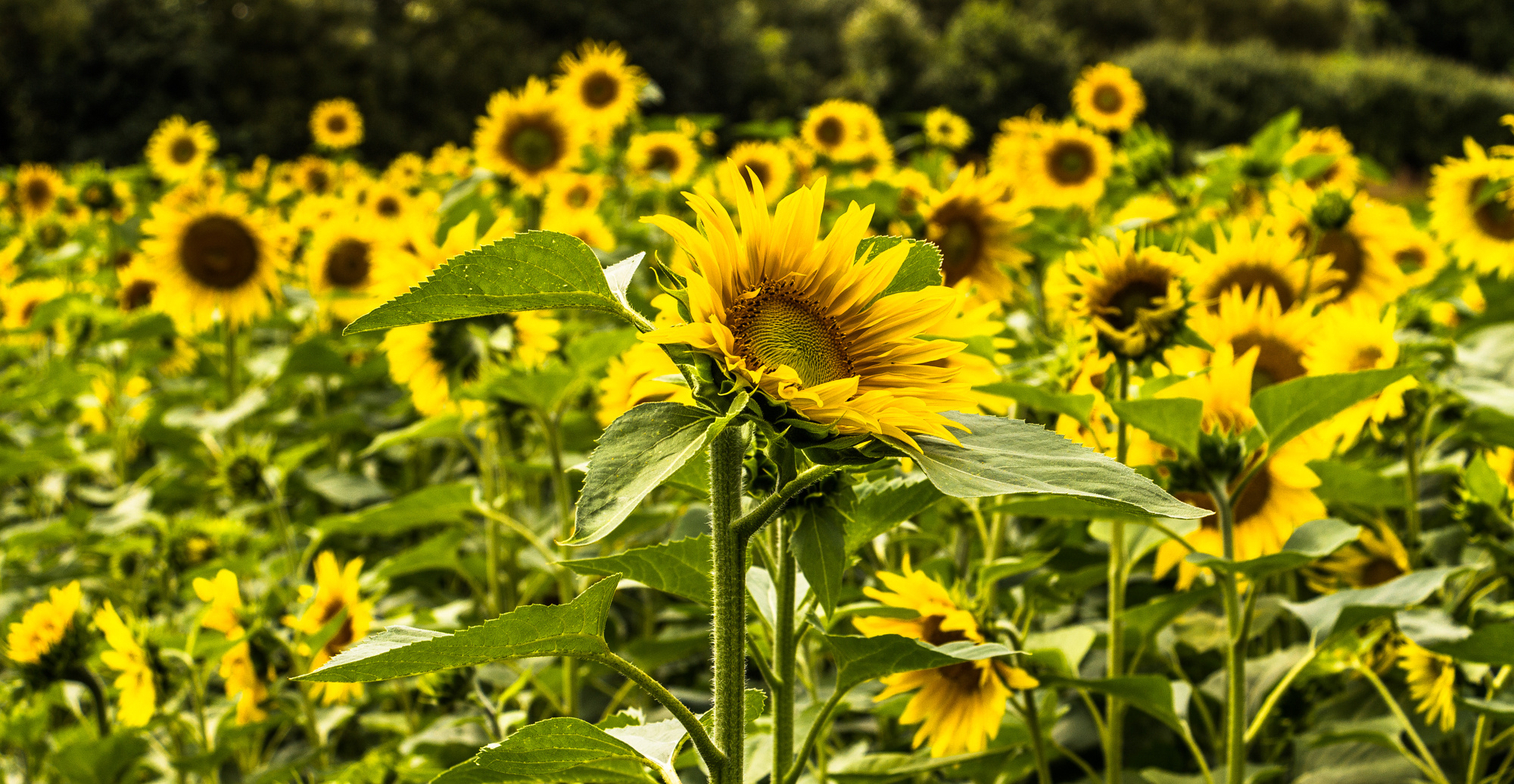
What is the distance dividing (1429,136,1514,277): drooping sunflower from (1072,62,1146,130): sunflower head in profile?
4.70ft

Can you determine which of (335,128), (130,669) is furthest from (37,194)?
(130,669)

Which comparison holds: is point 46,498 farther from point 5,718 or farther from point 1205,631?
point 1205,631

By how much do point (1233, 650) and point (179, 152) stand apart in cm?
557

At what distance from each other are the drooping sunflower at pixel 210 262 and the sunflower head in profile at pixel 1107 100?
277 cm

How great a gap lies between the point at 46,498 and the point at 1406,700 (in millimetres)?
3003

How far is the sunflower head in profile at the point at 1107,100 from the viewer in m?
3.90

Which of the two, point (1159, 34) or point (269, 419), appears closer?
point (269, 419)

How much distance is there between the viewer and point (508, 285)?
640mm

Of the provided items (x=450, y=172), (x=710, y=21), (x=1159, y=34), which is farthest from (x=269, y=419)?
(x=1159, y=34)

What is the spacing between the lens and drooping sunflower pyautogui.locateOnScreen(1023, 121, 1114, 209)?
308cm

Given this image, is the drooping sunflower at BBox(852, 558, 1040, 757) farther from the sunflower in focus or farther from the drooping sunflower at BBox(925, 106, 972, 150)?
the drooping sunflower at BBox(925, 106, 972, 150)

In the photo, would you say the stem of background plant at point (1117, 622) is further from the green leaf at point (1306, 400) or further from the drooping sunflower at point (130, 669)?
the drooping sunflower at point (130, 669)

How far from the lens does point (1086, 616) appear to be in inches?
69.9

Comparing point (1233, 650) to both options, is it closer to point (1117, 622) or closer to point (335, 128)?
point (1117, 622)
